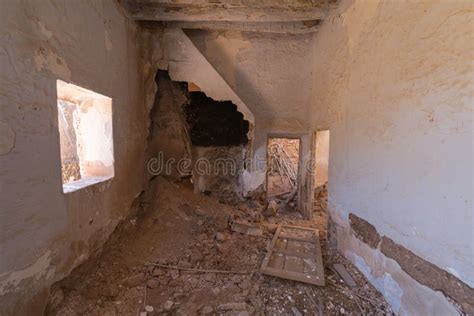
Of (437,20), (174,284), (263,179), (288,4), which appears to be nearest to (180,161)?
(263,179)

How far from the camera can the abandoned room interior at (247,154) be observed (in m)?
1.40

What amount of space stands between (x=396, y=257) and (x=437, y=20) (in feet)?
6.20

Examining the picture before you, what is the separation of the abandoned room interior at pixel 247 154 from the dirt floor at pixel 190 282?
20 mm

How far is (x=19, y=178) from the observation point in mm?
1361

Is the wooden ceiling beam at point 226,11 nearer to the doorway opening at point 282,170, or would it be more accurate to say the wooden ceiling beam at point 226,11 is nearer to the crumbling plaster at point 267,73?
the crumbling plaster at point 267,73

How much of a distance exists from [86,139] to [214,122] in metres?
2.38

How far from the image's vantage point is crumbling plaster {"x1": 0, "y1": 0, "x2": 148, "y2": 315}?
1.29 meters

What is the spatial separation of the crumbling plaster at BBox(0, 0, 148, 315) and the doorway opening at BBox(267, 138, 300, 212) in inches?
A: 164

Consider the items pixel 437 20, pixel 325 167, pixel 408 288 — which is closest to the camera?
pixel 437 20

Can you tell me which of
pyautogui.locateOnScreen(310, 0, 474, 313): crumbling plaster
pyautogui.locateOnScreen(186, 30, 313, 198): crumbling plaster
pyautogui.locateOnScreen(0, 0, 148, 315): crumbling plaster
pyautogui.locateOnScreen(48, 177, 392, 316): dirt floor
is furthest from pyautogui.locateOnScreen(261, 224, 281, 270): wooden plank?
pyautogui.locateOnScreen(0, 0, 148, 315): crumbling plaster

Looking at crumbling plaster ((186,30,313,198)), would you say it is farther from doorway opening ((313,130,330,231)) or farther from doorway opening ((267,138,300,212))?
doorway opening ((267,138,300,212))

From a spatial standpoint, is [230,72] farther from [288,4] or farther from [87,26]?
[87,26]

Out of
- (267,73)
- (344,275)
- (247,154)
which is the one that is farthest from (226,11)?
(344,275)

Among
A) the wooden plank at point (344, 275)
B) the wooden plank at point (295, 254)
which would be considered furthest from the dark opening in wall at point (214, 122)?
the wooden plank at point (344, 275)
